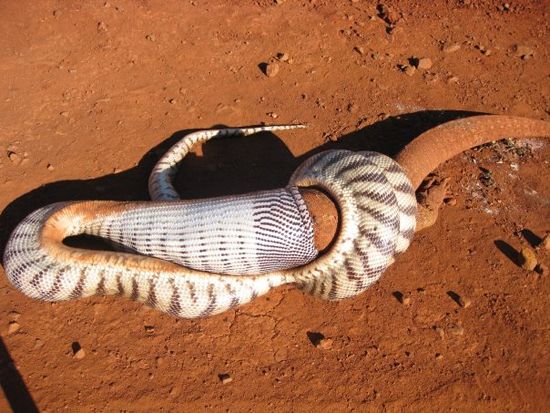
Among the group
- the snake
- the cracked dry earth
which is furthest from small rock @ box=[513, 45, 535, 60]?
the snake

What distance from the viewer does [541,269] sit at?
16.1 feet

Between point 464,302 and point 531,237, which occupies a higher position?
point 531,237

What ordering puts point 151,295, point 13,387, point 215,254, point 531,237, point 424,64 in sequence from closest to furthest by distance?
point 13,387 → point 215,254 → point 151,295 → point 531,237 → point 424,64

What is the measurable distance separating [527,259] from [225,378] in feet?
10.9

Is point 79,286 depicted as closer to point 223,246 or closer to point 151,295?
point 151,295

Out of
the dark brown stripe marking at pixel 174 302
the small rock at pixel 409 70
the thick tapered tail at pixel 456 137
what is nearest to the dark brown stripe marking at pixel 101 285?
the dark brown stripe marking at pixel 174 302

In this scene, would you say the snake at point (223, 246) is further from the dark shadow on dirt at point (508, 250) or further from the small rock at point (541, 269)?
the small rock at point (541, 269)

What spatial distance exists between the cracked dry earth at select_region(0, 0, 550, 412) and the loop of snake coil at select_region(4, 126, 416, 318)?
0.95 feet

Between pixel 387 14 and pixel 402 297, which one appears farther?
pixel 387 14

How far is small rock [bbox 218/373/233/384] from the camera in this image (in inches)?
169

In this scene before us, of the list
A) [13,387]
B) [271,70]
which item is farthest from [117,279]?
[271,70]

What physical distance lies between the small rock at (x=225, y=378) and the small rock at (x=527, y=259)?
127 inches

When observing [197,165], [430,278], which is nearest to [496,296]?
[430,278]

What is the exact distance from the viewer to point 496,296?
4785 millimetres
